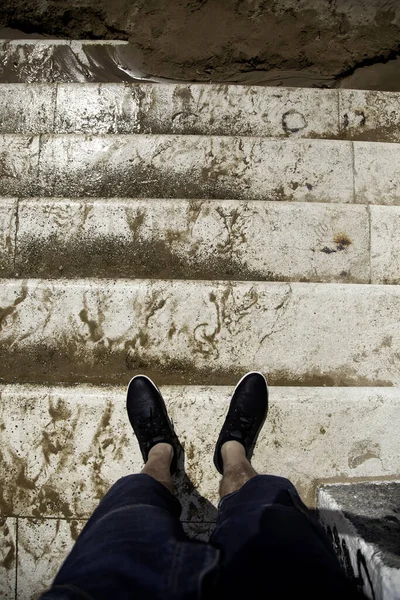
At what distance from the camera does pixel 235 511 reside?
4.47 feet

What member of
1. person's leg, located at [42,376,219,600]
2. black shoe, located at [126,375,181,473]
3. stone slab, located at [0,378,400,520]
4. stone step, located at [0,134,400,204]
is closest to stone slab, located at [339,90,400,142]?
stone step, located at [0,134,400,204]

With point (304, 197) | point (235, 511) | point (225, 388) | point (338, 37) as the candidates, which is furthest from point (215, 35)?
point (235, 511)

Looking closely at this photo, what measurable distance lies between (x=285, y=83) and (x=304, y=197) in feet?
4.40

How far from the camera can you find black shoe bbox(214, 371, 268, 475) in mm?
1864

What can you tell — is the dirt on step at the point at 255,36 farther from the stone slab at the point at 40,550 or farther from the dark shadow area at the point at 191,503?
the stone slab at the point at 40,550

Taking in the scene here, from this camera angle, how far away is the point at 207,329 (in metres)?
2.03

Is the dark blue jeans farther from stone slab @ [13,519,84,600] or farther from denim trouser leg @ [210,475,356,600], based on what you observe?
stone slab @ [13,519,84,600]

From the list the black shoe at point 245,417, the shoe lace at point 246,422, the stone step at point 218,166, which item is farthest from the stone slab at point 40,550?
the stone step at point 218,166

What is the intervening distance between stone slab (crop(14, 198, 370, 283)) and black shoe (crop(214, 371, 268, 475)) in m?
0.61

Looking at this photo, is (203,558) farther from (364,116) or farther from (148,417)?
(364,116)

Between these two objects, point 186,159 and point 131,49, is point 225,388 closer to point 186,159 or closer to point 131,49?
point 186,159

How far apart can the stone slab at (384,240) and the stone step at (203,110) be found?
72 cm

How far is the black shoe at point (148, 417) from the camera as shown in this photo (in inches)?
74.2

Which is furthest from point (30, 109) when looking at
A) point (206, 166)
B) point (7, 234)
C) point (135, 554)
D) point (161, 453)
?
point (135, 554)
